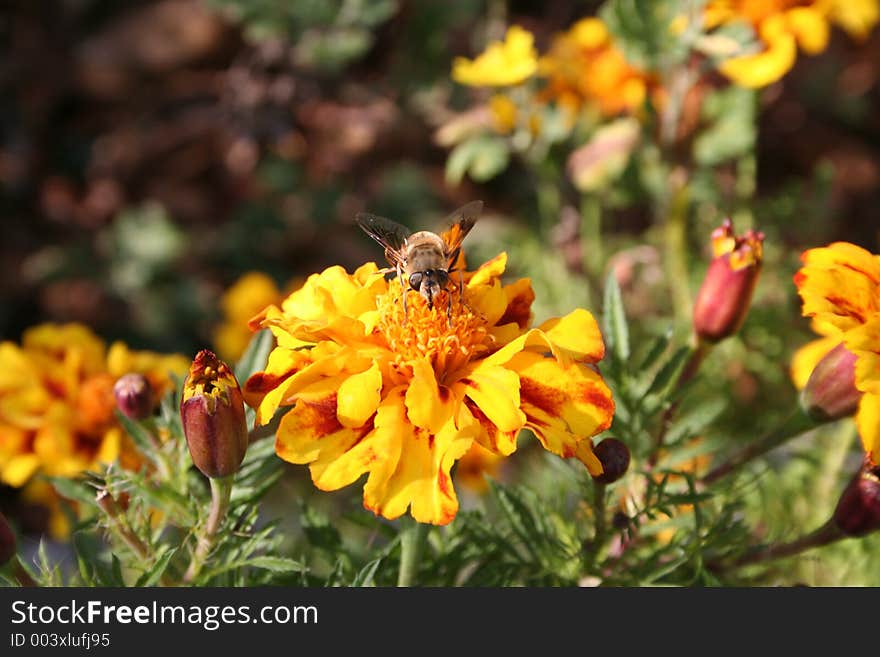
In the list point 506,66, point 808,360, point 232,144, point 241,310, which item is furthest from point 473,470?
point 232,144

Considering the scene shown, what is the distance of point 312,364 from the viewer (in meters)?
0.99

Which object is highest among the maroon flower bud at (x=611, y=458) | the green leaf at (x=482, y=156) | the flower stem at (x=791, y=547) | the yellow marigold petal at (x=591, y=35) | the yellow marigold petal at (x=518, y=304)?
the yellow marigold petal at (x=591, y=35)

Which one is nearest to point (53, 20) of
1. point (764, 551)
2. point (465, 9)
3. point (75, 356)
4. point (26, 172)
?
point (26, 172)

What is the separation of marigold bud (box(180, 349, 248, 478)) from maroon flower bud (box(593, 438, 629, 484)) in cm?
38

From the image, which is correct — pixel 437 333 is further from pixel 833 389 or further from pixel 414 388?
pixel 833 389

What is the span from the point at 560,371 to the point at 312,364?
0.25 m

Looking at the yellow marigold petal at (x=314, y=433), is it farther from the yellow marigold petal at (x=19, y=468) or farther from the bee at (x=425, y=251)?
the yellow marigold petal at (x=19, y=468)

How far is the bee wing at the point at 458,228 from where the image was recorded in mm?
1152

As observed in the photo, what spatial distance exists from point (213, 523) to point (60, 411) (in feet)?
1.83

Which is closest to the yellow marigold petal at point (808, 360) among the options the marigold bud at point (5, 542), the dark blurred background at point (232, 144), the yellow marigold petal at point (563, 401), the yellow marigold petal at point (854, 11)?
the yellow marigold petal at point (563, 401)

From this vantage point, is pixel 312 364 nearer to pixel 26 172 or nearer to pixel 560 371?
pixel 560 371

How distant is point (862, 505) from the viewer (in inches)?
43.2

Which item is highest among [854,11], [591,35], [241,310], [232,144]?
[232,144]

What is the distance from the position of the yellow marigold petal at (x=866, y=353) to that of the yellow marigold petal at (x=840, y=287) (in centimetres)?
3
